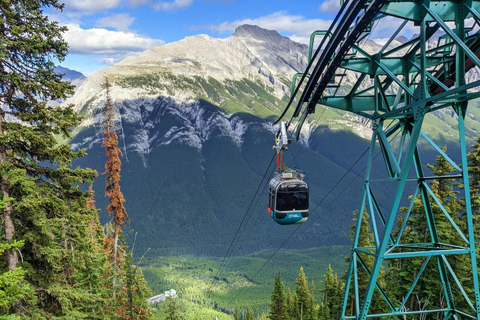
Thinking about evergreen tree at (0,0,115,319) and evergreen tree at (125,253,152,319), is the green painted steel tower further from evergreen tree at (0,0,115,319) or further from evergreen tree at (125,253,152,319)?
evergreen tree at (125,253,152,319)

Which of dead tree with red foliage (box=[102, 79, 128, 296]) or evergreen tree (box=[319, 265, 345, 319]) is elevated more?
dead tree with red foliage (box=[102, 79, 128, 296])

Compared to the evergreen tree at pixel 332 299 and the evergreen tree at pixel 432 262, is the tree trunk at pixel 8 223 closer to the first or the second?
the evergreen tree at pixel 432 262

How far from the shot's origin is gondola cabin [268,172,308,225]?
739 inches

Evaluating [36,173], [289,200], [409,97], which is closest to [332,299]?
[289,200]

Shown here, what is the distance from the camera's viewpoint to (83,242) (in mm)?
13742

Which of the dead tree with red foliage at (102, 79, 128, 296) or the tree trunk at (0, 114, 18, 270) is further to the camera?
the dead tree with red foliage at (102, 79, 128, 296)

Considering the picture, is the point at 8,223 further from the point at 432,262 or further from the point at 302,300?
the point at 302,300

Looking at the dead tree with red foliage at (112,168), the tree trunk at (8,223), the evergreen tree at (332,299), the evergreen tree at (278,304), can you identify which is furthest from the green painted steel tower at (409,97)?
the evergreen tree at (278,304)

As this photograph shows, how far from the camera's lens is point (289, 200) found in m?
18.9

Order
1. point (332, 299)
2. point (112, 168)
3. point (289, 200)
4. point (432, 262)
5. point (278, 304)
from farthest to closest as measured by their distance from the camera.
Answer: point (278, 304)
point (332, 299)
point (112, 168)
point (432, 262)
point (289, 200)

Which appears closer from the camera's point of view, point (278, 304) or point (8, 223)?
point (8, 223)

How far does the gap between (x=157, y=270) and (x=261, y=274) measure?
55002 mm

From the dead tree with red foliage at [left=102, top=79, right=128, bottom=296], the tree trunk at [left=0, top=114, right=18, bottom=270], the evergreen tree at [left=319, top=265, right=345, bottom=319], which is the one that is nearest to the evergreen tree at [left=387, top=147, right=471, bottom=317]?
the evergreen tree at [left=319, top=265, right=345, bottom=319]

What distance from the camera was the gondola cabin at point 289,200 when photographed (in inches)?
739
